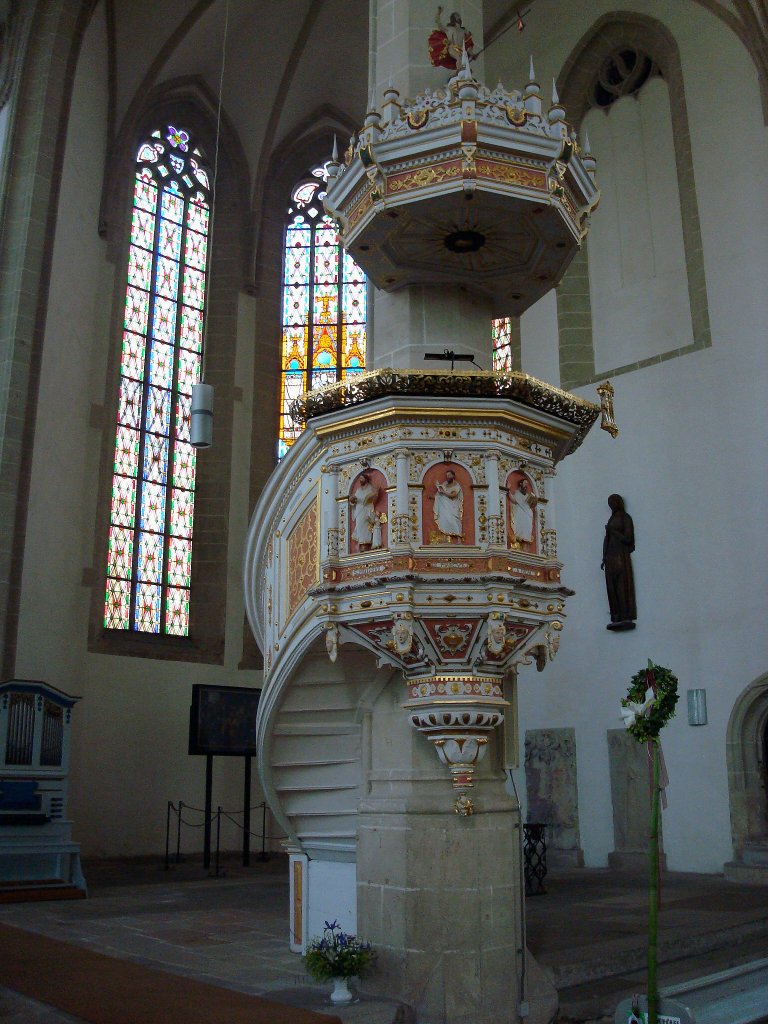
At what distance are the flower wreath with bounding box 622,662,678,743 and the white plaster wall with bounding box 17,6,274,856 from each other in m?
8.47

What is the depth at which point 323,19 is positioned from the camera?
14992mm

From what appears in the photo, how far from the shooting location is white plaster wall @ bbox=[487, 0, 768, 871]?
10.6 meters

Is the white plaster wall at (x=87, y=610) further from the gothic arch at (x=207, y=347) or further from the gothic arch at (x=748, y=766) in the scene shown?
the gothic arch at (x=748, y=766)

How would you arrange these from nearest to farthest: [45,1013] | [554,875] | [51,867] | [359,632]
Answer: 1. [45,1013]
2. [359,632]
3. [51,867]
4. [554,875]

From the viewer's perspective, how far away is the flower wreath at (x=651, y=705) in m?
4.05

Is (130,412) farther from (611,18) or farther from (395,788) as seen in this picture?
(395,788)

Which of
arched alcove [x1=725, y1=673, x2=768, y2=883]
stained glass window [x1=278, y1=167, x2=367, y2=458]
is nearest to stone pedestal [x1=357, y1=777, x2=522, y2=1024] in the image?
arched alcove [x1=725, y1=673, x2=768, y2=883]

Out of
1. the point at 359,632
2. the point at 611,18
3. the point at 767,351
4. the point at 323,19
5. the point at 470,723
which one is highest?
the point at 323,19

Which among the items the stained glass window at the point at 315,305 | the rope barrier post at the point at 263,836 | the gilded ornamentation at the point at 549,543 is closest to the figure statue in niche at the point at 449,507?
the gilded ornamentation at the point at 549,543

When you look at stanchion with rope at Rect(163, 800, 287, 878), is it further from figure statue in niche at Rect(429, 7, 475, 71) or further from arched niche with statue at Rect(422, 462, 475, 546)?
figure statue in niche at Rect(429, 7, 475, 71)

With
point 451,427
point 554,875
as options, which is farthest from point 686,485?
point 451,427

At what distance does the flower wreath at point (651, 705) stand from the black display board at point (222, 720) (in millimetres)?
8035

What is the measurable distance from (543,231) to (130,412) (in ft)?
28.6

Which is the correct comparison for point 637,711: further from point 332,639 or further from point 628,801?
point 628,801
